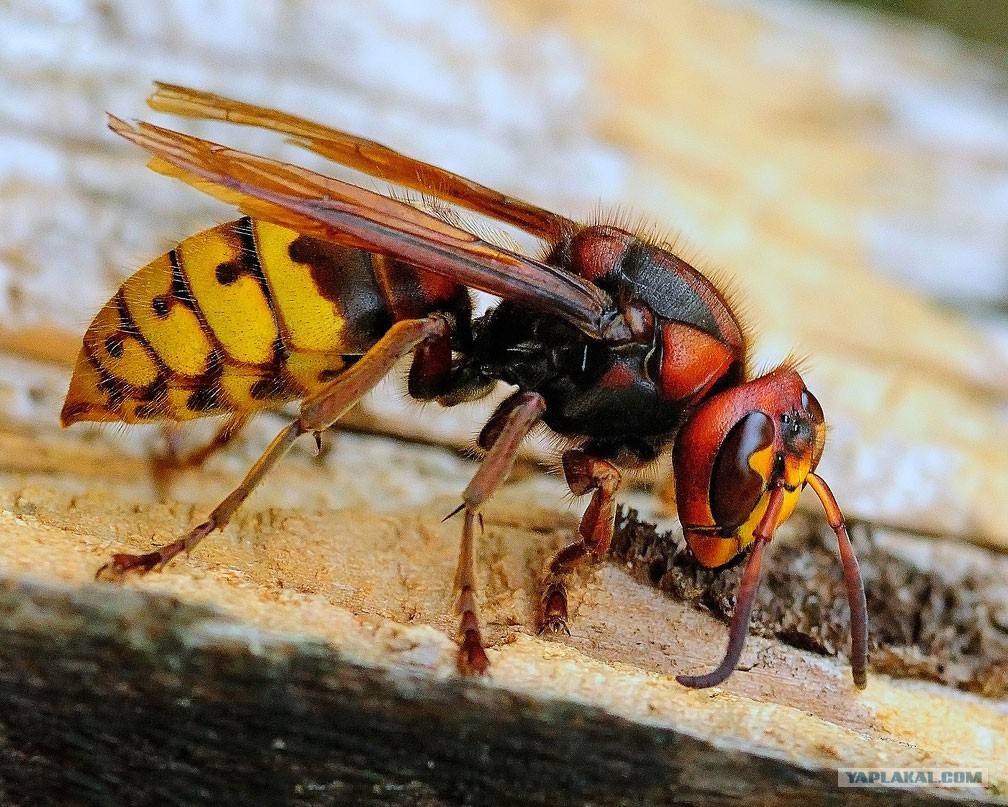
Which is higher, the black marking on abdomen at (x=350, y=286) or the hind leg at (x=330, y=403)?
the black marking on abdomen at (x=350, y=286)

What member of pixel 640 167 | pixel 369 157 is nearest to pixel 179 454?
pixel 369 157

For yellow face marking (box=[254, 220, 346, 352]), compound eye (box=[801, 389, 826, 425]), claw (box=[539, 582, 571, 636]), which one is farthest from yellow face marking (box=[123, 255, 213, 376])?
compound eye (box=[801, 389, 826, 425])

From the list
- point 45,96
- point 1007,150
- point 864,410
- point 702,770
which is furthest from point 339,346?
point 1007,150

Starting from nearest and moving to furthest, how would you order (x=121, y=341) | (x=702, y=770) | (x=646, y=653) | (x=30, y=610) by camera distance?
(x=30, y=610)
(x=702, y=770)
(x=646, y=653)
(x=121, y=341)

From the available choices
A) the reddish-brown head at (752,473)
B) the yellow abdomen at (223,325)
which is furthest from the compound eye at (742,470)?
the yellow abdomen at (223,325)

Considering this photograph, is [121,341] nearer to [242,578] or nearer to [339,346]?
[339,346]

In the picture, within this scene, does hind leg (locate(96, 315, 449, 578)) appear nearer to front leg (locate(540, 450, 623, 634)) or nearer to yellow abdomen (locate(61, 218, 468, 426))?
yellow abdomen (locate(61, 218, 468, 426))

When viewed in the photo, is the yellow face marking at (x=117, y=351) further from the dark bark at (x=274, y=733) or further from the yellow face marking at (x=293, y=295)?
the dark bark at (x=274, y=733)
